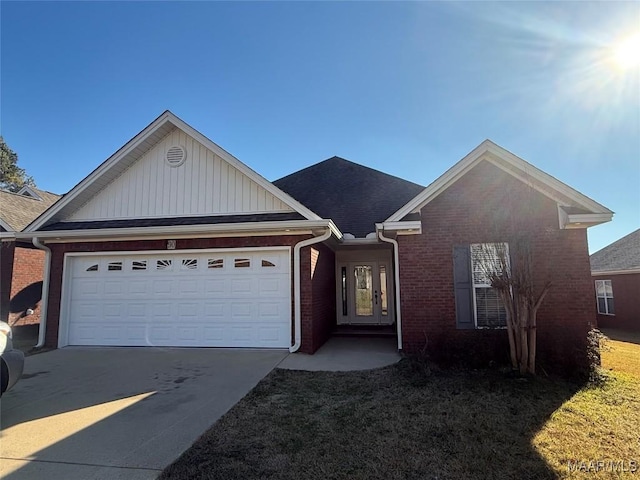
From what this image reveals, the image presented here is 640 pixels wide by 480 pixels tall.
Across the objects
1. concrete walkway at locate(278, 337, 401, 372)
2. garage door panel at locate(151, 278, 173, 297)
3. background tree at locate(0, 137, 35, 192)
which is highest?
background tree at locate(0, 137, 35, 192)

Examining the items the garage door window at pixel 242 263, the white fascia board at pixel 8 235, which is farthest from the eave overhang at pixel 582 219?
the white fascia board at pixel 8 235

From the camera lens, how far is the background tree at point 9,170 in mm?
35438

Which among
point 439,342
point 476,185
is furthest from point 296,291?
point 476,185

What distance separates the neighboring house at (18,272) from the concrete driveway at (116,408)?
5.83 metres

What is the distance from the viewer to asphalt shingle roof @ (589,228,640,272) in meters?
16.3

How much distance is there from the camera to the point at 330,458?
3.54m

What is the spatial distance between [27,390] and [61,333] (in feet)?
13.9

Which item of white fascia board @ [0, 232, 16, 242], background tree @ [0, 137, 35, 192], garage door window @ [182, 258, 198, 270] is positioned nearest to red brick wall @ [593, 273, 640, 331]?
garage door window @ [182, 258, 198, 270]

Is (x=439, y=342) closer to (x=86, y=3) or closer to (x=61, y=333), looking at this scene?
(x=61, y=333)

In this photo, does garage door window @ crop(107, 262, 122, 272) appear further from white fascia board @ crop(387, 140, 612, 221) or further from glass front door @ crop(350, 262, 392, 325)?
glass front door @ crop(350, 262, 392, 325)

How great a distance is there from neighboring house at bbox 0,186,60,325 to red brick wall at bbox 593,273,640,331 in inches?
927

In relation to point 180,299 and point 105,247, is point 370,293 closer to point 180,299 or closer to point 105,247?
point 180,299

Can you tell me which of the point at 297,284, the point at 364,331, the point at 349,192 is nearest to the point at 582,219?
the point at 297,284

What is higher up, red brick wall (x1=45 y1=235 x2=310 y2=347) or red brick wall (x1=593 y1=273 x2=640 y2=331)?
red brick wall (x1=45 y1=235 x2=310 y2=347)
